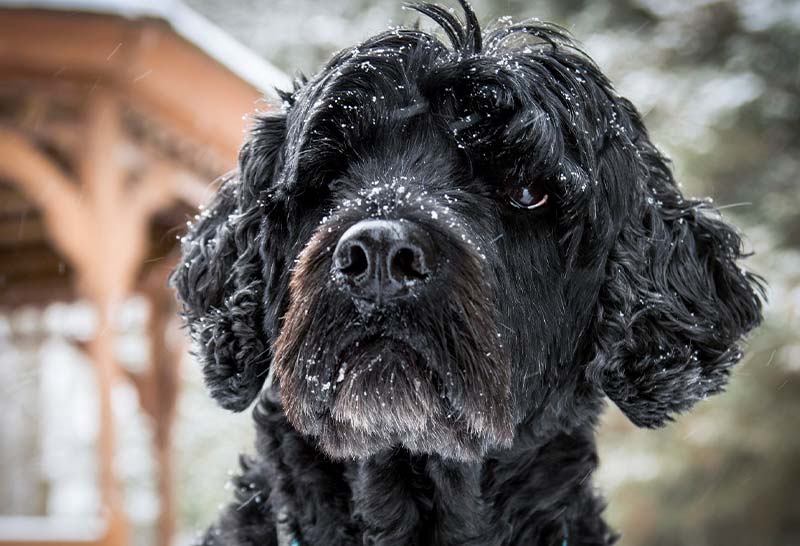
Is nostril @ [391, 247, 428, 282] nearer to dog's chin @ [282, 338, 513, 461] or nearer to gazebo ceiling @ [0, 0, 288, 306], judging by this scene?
dog's chin @ [282, 338, 513, 461]

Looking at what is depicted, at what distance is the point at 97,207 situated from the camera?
673 cm

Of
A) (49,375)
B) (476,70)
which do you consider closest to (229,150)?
(476,70)

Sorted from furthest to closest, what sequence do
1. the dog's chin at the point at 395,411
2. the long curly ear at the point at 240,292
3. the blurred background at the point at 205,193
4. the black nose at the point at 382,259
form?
the blurred background at the point at 205,193, the long curly ear at the point at 240,292, the dog's chin at the point at 395,411, the black nose at the point at 382,259

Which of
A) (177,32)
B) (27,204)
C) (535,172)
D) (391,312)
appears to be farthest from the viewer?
(27,204)

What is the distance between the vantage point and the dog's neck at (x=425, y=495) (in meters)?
2.87

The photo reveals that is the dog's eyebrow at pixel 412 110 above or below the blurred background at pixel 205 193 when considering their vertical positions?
below

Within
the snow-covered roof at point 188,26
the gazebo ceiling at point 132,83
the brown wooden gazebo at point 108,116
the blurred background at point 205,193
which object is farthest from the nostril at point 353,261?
the brown wooden gazebo at point 108,116

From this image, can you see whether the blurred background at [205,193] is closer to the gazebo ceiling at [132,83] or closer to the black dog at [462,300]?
the gazebo ceiling at [132,83]

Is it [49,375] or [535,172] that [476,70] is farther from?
[49,375]

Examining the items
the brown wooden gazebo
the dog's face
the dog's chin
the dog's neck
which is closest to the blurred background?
the brown wooden gazebo

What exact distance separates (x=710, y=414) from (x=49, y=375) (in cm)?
1755

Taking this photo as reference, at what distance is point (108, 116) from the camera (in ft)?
22.6

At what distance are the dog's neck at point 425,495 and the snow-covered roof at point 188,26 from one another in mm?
3520

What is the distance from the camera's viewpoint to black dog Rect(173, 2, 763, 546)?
2.54m
